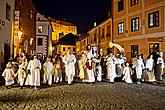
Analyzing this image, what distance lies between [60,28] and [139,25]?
87.7 metres

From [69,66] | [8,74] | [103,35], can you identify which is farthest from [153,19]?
[8,74]

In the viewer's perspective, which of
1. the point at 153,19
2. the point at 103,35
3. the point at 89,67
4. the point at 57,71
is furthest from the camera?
the point at 103,35

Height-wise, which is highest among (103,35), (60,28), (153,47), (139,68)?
(60,28)

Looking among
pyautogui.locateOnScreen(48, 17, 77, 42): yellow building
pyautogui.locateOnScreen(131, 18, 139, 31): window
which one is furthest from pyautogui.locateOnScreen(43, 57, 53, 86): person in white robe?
pyautogui.locateOnScreen(48, 17, 77, 42): yellow building

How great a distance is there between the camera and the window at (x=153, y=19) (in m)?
25.6

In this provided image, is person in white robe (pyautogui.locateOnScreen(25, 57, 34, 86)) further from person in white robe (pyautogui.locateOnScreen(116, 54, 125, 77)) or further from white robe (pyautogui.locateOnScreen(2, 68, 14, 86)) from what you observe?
person in white robe (pyautogui.locateOnScreen(116, 54, 125, 77))

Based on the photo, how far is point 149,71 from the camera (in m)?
17.5

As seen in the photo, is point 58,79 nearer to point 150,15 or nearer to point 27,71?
point 27,71

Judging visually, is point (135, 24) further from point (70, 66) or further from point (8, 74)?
point (8, 74)

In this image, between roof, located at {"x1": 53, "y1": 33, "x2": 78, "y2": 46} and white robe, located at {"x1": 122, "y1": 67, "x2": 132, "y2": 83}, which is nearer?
white robe, located at {"x1": 122, "y1": 67, "x2": 132, "y2": 83}

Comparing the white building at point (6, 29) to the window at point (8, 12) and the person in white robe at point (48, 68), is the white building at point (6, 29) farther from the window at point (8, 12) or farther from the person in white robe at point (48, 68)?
the person in white robe at point (48, 68)

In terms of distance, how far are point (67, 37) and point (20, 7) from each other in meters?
58.2

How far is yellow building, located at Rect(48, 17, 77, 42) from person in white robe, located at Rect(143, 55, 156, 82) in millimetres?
91637

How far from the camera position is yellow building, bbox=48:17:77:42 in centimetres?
11081
